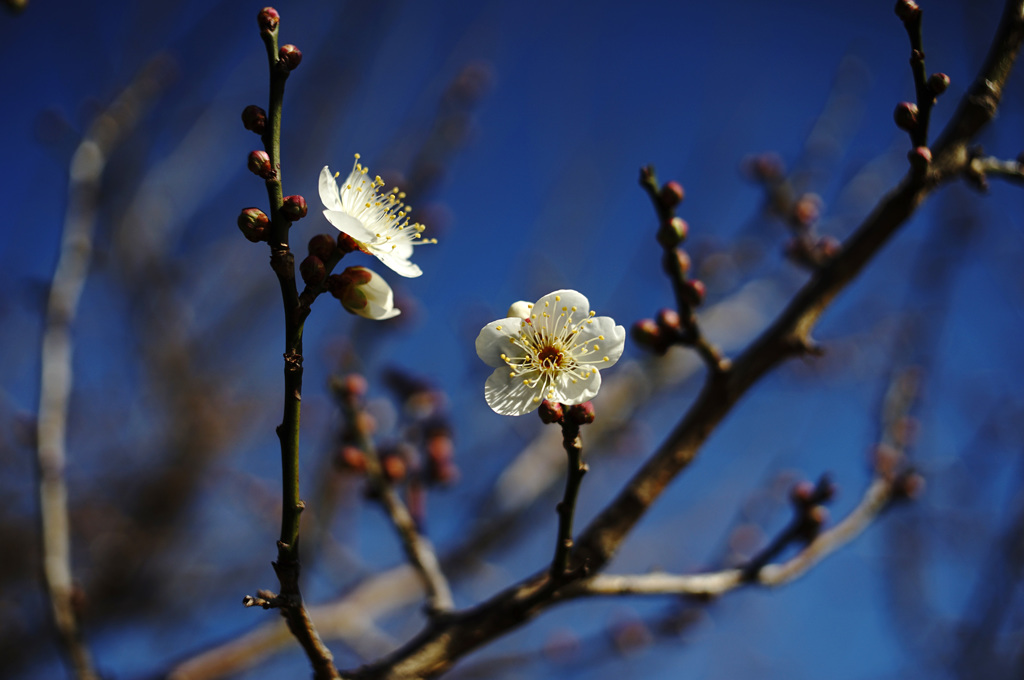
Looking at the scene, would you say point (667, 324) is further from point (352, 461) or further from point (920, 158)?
point (352, 461)

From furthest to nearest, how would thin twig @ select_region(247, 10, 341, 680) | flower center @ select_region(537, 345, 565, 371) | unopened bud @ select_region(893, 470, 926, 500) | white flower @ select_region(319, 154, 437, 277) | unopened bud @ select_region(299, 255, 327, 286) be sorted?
unopened bud @ select_region(893, 470, 926, 500)
flower center @ select_region(537, 345, 565, 371)
white flower @ select_region(319, 154, 437, 277)
unopened bud @ select_region(299, 255, 327, 286)
thin twig @ select_region(247, 10, 341, 680)

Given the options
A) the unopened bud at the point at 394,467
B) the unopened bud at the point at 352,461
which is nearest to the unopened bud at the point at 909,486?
the unopened bud at the point at 394,467

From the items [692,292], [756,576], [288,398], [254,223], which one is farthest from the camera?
[756,576]

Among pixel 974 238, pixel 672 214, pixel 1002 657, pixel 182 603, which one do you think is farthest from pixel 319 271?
pixel 182 603

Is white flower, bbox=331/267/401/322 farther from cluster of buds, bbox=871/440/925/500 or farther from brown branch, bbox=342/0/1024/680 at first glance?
cluster of buds, bbox=871/440/925/500

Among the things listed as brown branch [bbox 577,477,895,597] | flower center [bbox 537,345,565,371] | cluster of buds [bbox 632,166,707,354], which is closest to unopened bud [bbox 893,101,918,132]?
cluster of buds [bbox 632,166,707,354]

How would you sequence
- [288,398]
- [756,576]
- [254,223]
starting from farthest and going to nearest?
[756,576] → [254,223] → [288,398]

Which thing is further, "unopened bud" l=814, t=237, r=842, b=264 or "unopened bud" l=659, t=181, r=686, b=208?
"unopened bud" l=814, t=237, r=842, b=264

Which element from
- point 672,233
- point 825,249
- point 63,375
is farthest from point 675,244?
point 63,375

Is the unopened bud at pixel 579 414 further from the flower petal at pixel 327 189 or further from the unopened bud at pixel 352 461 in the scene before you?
the unopened bud at pixel 352 461
